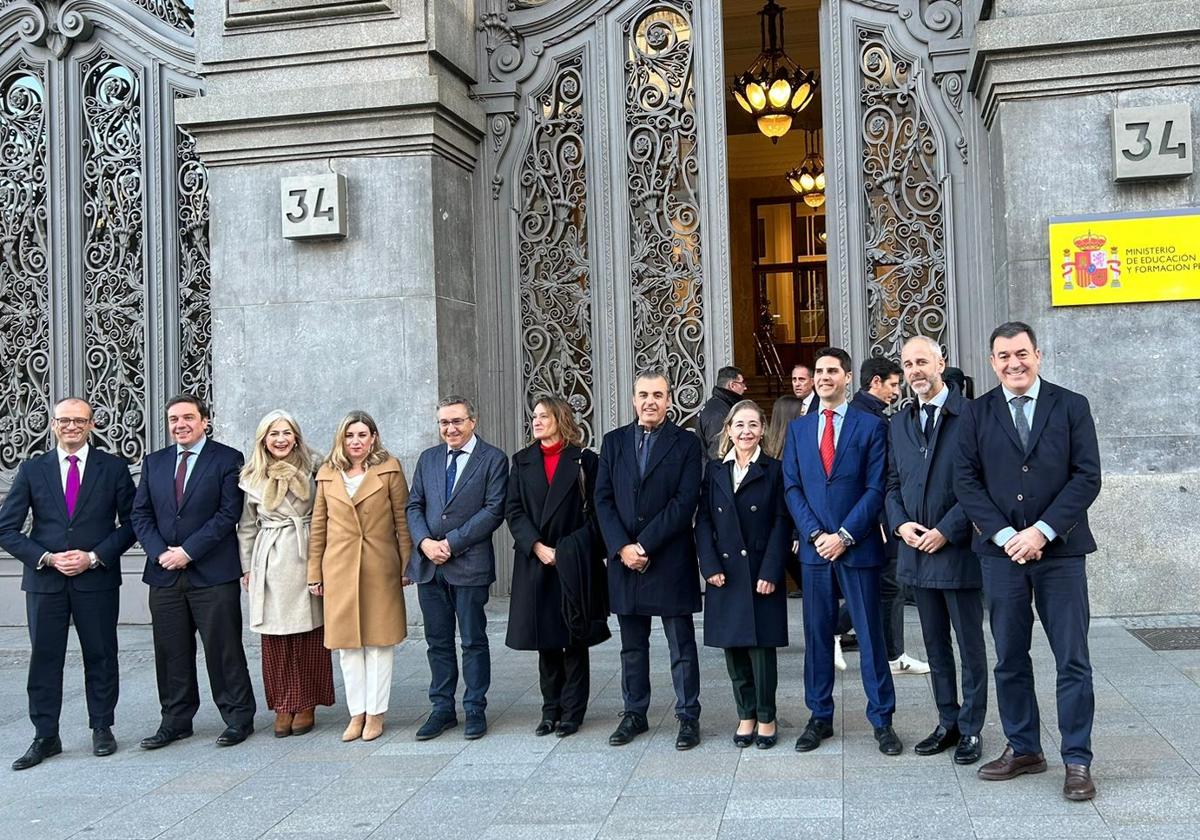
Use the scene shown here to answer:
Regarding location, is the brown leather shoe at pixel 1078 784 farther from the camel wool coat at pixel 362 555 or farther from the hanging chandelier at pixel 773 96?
the hanging chandelier at pixel 773 96

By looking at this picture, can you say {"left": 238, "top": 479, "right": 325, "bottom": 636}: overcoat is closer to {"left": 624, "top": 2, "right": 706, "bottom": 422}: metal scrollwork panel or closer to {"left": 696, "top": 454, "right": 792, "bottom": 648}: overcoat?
{"left": 696, "top": 454, "right": 792, "bottom": 648}: overcoat

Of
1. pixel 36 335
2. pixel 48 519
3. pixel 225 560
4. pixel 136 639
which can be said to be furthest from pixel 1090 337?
pixel 36 335

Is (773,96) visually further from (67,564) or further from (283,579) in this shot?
(67,564)

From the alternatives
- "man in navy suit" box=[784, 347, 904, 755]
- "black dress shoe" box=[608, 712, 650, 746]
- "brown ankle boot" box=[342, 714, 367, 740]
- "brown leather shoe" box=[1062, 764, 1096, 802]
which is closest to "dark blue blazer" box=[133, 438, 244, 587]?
"brown ankle boot" box=[342, 714, 367, 740]

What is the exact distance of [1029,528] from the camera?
565cm

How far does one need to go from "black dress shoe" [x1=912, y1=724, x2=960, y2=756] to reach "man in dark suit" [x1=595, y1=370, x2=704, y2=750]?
110 centimetres

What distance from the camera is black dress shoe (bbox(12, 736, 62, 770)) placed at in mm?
7027

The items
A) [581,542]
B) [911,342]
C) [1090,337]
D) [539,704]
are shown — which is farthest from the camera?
[1090,337]

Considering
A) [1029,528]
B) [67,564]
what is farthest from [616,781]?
[67,564]

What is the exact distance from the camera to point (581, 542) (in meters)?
7.12

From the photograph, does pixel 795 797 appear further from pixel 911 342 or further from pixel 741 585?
pixel 911 342

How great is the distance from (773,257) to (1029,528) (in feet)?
55.0

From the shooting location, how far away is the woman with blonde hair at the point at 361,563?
7.25 metres

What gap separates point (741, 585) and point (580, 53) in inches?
231
